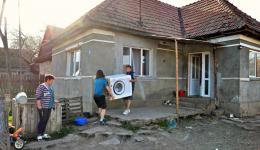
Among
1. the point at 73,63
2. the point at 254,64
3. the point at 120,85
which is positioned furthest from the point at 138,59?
the point at 254,64

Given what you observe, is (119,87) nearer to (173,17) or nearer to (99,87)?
(99,87)

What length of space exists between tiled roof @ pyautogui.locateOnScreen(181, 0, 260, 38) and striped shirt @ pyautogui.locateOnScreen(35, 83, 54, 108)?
7.90 metres

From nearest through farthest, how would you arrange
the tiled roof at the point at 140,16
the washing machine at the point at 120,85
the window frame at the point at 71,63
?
1. the washing machine at the point at 120,85
2. the tiled roof at the point at 140,16
3. the window frame at the point at 71,63

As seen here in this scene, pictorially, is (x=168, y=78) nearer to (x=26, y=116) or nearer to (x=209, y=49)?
(x=209, y=49)

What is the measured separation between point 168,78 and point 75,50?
4.85 m

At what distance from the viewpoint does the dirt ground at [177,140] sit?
5973 mm

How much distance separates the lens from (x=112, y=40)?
9578mm

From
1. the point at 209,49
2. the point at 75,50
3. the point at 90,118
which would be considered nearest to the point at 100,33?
the point at 75,50

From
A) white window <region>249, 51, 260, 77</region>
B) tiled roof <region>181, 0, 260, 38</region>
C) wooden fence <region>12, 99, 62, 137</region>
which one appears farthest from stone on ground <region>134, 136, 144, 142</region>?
white window <region>249, 51, 260, 77</region>

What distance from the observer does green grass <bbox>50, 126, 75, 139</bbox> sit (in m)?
6.63

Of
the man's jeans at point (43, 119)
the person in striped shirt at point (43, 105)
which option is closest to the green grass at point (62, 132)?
the person in striped shirt at point (43, 105)

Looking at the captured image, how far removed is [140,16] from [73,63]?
4.12m

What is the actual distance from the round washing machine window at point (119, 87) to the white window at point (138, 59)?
176 centimetres

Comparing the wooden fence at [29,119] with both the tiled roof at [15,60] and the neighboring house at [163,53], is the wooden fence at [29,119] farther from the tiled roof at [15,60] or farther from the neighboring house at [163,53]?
the tiled roof at [15,60]
